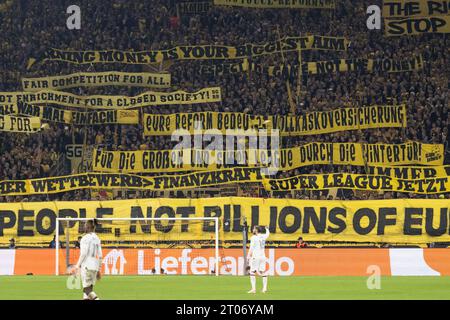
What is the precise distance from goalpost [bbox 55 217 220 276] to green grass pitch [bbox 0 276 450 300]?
2491mm

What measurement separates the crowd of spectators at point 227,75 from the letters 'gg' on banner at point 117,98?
1.90ft

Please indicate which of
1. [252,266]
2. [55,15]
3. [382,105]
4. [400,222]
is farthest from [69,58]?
[252,266]

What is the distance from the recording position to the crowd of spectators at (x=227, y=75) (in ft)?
A: 175

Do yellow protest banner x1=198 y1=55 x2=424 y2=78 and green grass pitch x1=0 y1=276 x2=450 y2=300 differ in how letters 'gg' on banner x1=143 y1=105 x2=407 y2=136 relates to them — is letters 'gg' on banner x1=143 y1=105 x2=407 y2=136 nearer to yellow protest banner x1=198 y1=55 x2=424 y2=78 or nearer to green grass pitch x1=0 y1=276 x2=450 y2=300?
yellow protest banner x1=198 y1=55 x2=424 y2=78

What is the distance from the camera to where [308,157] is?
170 feet

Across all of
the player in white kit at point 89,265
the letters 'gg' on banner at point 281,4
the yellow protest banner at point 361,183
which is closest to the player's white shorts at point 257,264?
the player in white kit at point 89,265

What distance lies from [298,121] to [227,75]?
6.12 m

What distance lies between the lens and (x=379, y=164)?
51.2m

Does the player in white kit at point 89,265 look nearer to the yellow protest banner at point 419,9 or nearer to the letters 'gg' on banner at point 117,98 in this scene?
the letters 'gg' on banner at point 117,98

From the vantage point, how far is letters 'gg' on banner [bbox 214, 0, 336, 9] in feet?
198

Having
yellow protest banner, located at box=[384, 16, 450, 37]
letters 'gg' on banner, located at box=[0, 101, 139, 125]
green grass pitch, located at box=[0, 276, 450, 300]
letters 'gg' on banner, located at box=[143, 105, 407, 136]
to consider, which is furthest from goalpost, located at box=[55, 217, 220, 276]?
yellow protest banner, located at box=[384, 16, 450, 37]

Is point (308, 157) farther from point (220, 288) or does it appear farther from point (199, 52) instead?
point (220, 288)

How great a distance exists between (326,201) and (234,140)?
7995mm

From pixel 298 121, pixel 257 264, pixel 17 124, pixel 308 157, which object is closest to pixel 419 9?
pixel 298 121
